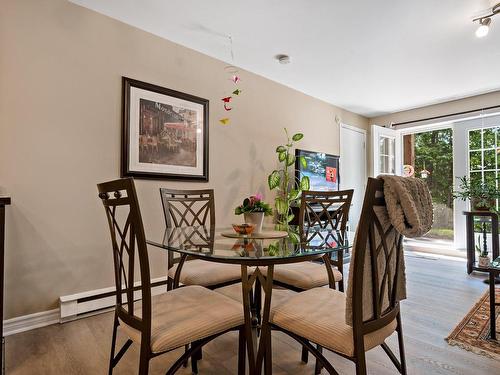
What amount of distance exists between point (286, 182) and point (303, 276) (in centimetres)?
222

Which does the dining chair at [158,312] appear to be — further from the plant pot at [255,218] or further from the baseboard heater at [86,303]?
the baseboard heater at [86,303]

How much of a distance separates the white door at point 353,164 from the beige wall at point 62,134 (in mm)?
3196

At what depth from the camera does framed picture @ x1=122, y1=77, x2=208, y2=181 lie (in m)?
2.68

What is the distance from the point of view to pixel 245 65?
352cm

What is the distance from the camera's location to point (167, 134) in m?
2.94

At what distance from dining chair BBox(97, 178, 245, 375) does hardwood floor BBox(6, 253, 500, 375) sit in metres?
0.42

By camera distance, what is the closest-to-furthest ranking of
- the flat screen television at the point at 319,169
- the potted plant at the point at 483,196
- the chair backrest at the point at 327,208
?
the chair backrest at the point at 327,208, the potted plant at the point at 483,196, the flat screen television at the point at 319,169

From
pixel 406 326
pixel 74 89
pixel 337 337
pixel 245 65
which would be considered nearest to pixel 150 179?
pixel 74 89

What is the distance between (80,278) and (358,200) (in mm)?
4575

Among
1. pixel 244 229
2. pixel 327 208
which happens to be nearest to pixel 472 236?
pixel 327 208

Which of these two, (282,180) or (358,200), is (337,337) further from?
(358,200)

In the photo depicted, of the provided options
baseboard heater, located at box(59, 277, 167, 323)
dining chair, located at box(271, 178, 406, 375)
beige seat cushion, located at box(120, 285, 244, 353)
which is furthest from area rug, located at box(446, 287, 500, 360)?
baseboard heater, located at box(59, 277, 167, 323)

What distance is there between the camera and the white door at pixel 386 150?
5.08m

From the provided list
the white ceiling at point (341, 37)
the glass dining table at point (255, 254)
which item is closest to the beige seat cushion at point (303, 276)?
the glass dining table at point (255, 254)
